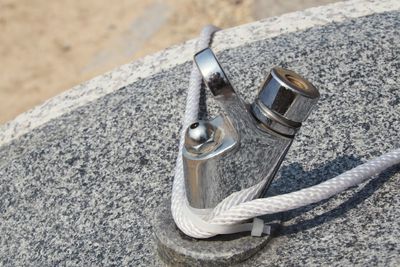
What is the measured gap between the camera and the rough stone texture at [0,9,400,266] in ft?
3.42

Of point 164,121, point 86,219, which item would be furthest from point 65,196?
point 164,121

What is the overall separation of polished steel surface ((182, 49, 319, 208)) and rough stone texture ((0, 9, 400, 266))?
11 centimetres

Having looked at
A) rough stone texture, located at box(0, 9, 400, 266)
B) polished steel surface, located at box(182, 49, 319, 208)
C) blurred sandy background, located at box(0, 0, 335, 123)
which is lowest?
blurred sandy background, located at box(0, 0, 335, 123)

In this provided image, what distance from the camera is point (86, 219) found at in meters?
1.20

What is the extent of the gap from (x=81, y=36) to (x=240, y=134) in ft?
8.79

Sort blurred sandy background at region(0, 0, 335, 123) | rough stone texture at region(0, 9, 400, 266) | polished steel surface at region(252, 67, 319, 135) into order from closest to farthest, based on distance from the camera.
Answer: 1. polished steel surface at region(252, 67, 319, 135)
2. rough stone texture at region(0, 9, 400, 266)
3. blurred sandy background at region(0, 0, 335, 123)

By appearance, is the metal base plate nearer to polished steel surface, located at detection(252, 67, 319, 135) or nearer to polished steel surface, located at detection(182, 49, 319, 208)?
polished steel surface, located at detection(182, 49, 319, 208)

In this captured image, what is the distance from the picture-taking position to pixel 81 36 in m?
3.53

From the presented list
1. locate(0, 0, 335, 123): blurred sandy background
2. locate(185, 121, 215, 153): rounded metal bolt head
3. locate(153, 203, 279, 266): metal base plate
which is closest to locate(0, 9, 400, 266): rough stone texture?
locate(153, 203, 279, 266): metal base plate

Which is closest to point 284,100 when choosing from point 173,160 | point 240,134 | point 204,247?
point 240,134

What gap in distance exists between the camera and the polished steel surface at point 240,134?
0.94 meters

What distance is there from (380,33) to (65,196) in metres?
0.63

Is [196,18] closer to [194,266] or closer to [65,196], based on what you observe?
[65,196]

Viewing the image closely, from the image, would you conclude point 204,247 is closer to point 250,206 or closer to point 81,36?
point 250,206
